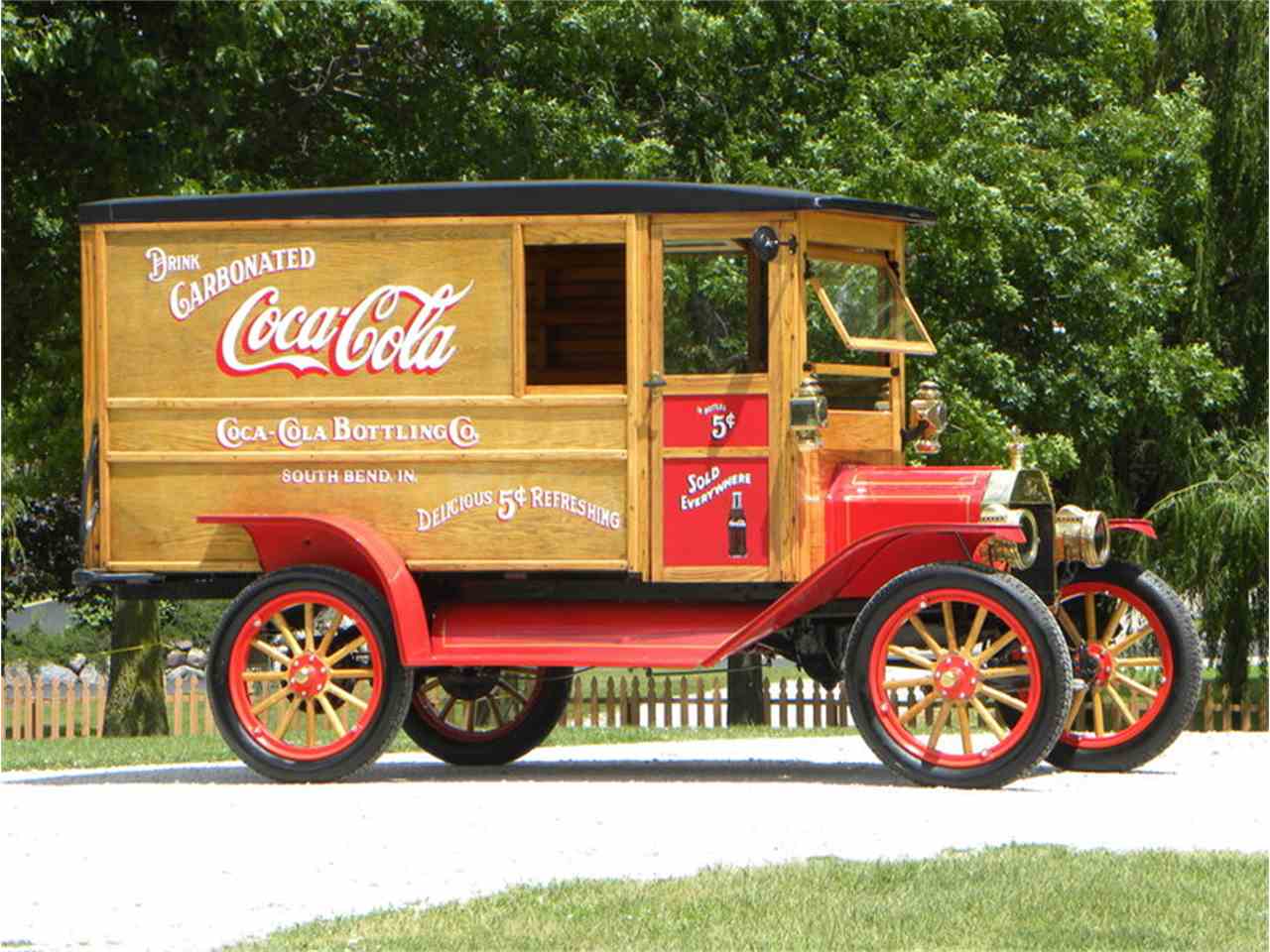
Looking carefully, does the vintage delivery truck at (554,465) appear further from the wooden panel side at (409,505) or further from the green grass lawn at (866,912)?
the green grass lawn at (866,912)

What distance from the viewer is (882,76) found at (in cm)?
2414

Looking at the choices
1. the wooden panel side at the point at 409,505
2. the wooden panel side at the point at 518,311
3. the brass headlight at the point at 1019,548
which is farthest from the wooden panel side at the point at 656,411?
the brass headlight at the point at 1019,548

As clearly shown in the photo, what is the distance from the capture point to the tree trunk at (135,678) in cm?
2388

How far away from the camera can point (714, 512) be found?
12.5 metres

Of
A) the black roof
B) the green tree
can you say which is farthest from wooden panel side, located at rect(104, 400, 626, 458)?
the green tree

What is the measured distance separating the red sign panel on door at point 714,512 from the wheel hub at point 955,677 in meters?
1.13

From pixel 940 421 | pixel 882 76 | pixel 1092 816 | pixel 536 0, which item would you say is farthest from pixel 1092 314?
pixel 1092 816

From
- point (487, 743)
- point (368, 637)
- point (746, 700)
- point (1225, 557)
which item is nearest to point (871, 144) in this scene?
point (1225, 557)

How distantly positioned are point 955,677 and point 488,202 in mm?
3500

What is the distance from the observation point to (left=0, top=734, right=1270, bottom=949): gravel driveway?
836cm

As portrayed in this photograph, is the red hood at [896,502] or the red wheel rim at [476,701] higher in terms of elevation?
the red hood at [896,502]

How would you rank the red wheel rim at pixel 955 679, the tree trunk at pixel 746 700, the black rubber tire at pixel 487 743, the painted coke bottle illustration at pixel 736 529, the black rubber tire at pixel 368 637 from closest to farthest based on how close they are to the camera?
the red wheel rim at pixel 955 679 < the painted coke bottle illustration at pixel 736 529 < the black rubber tire at pixel 368 637 < the black rubber tire at pixel 487 743 < the tree trunk at pixel 746 700

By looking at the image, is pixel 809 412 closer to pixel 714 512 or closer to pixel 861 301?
pixel 714 512

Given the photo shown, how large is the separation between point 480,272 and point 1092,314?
40.3ft
